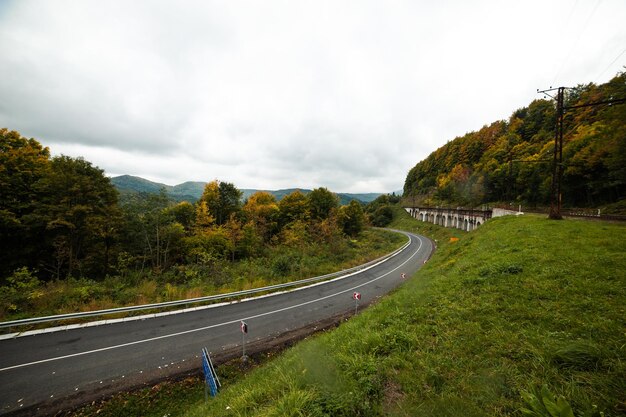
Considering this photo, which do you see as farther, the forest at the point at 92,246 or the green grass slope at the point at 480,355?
the forest at the point at 92,246

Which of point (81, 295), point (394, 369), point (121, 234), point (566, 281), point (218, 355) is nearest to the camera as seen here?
point (394, 369)

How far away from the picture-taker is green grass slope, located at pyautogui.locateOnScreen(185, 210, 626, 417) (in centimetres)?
318

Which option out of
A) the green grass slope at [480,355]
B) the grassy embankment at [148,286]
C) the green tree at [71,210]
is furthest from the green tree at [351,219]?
the green grass slope at [480,355]

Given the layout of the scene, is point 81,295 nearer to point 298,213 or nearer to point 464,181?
point 298,213

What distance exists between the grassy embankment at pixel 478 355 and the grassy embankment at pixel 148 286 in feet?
27.8

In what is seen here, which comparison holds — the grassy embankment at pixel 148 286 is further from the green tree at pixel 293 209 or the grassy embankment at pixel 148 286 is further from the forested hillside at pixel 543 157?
the forested hillside at pixel 543 157

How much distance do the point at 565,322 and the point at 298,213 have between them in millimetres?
37143

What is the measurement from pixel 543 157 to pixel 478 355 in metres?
53.6

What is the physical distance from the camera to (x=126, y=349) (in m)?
8.76

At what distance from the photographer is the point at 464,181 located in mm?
64500

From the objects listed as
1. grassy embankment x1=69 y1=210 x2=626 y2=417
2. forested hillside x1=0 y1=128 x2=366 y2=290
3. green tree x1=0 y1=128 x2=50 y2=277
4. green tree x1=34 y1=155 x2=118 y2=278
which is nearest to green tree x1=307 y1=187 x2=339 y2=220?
forested hillside x1=0 y1=128 x2=366 y2=290

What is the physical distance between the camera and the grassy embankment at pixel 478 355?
10.5 ft

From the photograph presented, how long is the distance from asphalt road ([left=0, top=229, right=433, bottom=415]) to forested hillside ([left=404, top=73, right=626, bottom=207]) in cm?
3124

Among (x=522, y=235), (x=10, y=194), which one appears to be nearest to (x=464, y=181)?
(x=522, y=235)
